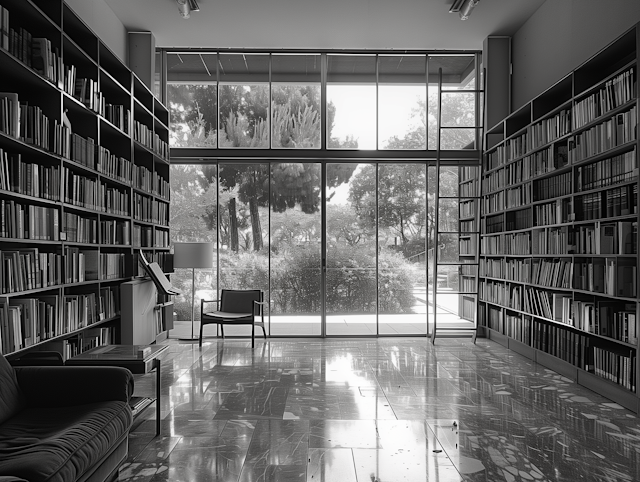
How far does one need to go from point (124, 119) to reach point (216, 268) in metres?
2.96

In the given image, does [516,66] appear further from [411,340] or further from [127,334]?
[127,334]

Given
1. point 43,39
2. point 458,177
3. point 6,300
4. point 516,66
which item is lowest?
point 6,300

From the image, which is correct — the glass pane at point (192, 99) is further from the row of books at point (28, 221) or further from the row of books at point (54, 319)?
the row of books at point (28, 221)

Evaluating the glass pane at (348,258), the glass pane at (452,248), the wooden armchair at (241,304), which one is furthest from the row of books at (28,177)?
the glass pane at (452,248)

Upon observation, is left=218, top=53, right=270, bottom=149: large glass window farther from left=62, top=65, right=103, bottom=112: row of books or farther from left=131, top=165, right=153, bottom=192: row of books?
left=62, top=65, right=103, bottom=112: row of books

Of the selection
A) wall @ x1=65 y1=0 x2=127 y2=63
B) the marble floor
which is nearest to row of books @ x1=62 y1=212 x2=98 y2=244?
the marble floor

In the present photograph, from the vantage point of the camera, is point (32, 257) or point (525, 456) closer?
point (525, 456)

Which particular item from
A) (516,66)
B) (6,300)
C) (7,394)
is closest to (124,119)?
(6,300)

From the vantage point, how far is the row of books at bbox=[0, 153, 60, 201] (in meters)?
3.72

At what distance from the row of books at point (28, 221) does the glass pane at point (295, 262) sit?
4.16m

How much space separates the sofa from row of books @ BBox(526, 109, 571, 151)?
197 inches

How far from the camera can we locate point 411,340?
26.2 ft

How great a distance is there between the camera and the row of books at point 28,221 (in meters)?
3.70

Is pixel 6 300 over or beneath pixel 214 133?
beneath
